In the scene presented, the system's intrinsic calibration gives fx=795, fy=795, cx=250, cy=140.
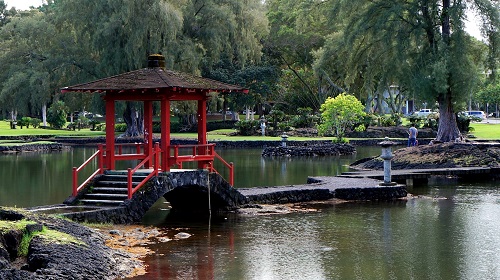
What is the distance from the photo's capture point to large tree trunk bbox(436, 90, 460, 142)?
42969 mm

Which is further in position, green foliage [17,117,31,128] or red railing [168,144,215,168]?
green foliage [17,117,31,128]

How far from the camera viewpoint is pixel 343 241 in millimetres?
18438

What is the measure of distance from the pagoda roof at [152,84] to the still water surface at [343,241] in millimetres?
3592

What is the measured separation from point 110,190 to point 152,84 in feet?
10.1

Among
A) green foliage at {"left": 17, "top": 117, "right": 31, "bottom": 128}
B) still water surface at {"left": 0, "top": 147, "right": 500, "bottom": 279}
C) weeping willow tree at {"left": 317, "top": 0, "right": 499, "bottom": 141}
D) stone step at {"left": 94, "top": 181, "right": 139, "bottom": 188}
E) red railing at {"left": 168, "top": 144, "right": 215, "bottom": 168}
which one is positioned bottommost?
still water surface at {"left": 0, "top": 147, "right": 500, "bottom": 279}

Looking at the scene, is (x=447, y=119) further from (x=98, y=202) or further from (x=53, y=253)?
(x=53, y=253)

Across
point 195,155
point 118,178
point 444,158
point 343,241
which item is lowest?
point 343,241

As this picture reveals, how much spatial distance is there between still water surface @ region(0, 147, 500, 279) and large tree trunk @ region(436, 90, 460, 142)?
13348mm

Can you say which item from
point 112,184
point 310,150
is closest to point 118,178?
point 112,184

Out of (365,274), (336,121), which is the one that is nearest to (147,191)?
(365,274)

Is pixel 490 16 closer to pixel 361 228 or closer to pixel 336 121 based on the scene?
pixel 336 121

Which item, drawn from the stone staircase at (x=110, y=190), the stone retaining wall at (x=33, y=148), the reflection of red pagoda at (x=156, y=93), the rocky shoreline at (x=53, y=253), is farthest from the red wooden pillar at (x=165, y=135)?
the stone retaining wall at (x=33, y=148)

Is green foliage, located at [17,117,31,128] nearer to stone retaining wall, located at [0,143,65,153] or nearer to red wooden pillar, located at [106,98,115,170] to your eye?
stone retaining wall, located at [0,143,65,153]

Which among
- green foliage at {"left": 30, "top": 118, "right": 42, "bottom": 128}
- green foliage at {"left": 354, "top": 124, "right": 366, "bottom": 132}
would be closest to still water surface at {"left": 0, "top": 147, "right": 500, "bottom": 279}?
green foliage at {"left": 354, "top": 124, "right": 366, "bottom": 132}
